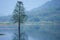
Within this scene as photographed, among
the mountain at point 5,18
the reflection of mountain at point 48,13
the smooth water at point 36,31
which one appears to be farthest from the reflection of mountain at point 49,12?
the mountain at point 5,18

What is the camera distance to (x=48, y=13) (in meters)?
3.26

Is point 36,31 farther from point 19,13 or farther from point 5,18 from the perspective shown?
point 5,18

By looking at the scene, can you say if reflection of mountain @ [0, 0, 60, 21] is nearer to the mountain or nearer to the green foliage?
the mountain

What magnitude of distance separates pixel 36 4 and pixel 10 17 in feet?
2.01

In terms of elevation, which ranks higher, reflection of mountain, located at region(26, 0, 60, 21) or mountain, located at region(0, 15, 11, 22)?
reflection of mountain, located at region(26, 0, 60, 21)

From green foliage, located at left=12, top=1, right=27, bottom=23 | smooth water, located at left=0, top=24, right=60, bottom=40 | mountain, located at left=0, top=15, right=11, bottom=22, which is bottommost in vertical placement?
smooth water, located at left=0, top=24, right=60, bottom=40

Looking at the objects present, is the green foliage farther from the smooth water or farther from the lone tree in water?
the smooth water

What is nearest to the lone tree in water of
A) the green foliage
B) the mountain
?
the green foliage

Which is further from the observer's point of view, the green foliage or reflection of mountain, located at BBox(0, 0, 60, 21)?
reflection of mountain, located at BBox(0, 0, 60, 21)

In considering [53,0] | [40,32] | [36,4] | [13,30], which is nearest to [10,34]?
[13,30]

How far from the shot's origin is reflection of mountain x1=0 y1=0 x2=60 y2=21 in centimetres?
325

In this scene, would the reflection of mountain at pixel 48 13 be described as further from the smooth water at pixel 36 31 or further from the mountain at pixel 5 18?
the smooth water at pixel 36 31

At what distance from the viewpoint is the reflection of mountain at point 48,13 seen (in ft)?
10.7

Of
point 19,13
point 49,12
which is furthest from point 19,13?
point 49,12
